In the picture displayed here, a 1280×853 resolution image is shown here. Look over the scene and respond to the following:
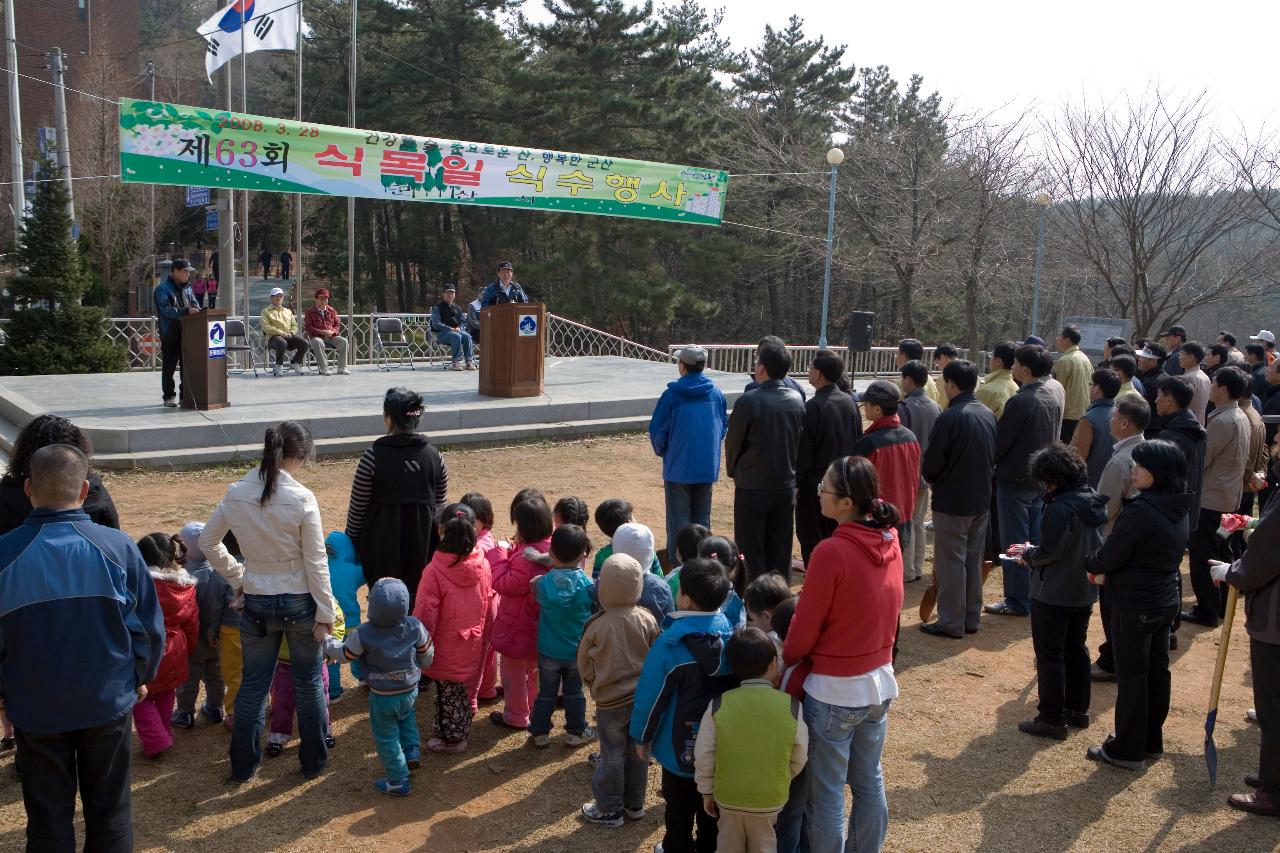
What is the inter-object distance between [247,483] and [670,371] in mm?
12740

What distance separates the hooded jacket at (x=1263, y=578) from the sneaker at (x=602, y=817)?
8.96ft

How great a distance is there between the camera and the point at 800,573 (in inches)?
302

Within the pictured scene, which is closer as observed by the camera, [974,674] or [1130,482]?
[1130,482]

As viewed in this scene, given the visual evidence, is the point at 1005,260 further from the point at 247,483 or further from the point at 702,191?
the point at 247,483

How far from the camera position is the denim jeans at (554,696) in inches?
182

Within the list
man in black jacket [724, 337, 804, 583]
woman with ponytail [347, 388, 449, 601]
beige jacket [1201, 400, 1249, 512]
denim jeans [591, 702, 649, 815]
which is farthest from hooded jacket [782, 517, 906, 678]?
beige jacket [1201, 400, 1249, 512]

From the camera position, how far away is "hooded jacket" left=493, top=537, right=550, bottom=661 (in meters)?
4.74

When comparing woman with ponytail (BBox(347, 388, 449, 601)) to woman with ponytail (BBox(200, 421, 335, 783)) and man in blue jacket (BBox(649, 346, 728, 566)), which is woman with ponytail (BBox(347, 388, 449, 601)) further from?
man in blue jacket (BBox(649, 346, 728, 566))

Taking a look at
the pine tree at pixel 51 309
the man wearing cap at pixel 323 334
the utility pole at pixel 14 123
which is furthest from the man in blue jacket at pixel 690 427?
the utility pole at pixel 14 123

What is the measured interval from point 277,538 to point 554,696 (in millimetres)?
1454

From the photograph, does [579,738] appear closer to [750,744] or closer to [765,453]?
[750,744]

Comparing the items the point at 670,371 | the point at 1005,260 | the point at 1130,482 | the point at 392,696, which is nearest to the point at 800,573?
the point at 1130,482

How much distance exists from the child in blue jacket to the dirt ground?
455mm

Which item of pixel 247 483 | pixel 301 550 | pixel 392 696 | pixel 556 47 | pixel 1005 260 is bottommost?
pixel 392 696
